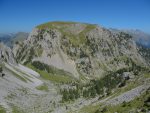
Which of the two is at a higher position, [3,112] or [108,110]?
[108,110]

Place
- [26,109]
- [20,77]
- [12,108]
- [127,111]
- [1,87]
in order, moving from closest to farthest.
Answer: [127,111] → [12,108] → [26,109] → [1,87] → [20,77]

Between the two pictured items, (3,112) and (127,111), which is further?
(3,112)

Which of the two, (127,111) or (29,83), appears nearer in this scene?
(127,111)

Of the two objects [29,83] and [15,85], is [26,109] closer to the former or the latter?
[15,85]

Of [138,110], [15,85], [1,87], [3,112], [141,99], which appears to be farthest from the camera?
[15,85]

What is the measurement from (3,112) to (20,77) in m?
101

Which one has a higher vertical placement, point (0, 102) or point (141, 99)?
point (141, 99)

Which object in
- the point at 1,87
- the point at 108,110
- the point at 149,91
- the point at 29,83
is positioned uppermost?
the point at 149,91

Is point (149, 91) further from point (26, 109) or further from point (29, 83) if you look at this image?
point (29, 83)

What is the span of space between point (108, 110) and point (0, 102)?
6029cm

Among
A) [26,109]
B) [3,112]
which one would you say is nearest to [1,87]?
[26,109]

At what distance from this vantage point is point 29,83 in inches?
7849

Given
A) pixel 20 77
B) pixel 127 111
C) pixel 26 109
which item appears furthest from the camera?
pixel 20 77

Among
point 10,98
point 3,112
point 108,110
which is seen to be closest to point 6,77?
point 10,98
